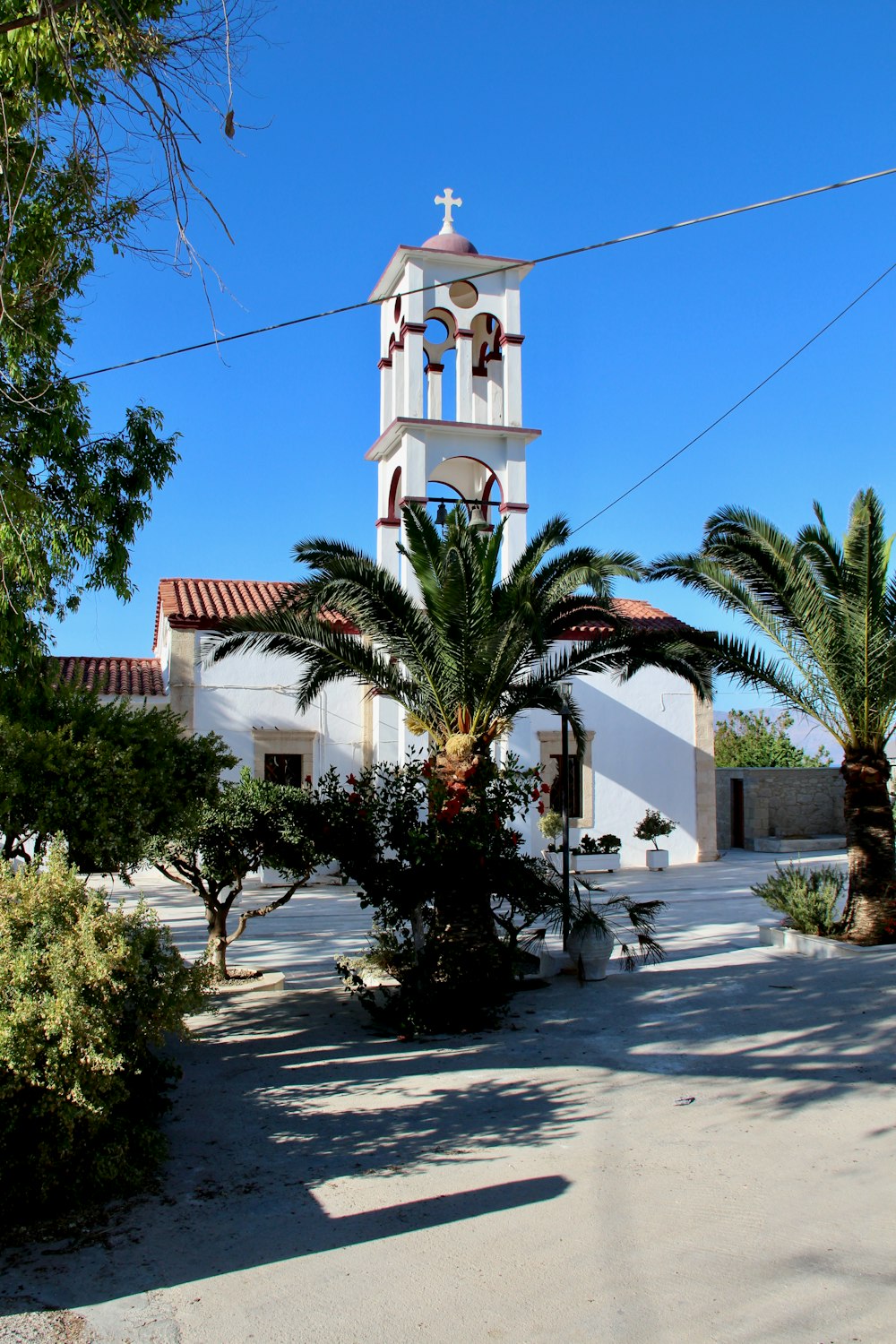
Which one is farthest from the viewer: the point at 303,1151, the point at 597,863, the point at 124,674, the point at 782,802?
the point at 782,802

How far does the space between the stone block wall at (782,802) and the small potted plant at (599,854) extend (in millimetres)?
5476

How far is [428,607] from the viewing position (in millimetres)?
9523

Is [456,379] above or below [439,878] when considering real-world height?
above

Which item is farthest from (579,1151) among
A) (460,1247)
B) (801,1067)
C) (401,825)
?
(401,825)

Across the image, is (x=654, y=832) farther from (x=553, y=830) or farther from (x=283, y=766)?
(x=283, y=766)

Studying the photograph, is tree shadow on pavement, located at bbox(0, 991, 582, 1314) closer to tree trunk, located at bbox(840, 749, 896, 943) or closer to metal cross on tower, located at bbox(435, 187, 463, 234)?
tree trunk, located at bbox(840, 749, 896, 943)

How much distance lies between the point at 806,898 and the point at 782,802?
14.4 metres

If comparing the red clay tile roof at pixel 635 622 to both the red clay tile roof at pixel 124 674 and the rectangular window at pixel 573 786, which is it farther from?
the red clay tile roof at pixel 124 674

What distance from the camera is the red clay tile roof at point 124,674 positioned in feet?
65.2

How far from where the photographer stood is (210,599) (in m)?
20.5

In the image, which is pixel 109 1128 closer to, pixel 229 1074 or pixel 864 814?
pixel 229 1074

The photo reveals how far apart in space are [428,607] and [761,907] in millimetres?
8461

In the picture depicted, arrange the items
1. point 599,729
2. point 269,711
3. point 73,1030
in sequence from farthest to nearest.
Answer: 1. point 599,729
2. point 269,711
3. point 73,1030

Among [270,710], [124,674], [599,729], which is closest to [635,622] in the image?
[599,729]
